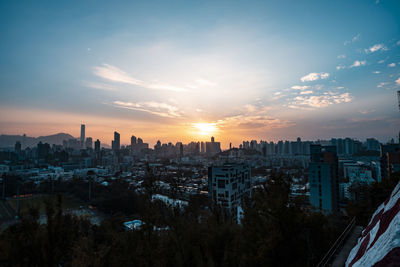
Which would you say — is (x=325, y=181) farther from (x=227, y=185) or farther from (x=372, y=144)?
(x=372, y=144)

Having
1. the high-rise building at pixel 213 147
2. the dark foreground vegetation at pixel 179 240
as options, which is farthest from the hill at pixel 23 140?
the dark foreground vegetation at pixel 179 240

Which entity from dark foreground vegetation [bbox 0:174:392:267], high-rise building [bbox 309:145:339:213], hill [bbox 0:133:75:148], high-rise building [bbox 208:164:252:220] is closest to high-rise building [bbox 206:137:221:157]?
high-rise building [bbox 208:164:252:220]

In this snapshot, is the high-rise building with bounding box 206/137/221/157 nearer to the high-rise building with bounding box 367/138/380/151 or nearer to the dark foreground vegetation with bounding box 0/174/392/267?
the high-rise building with bounding box 367/138/380/151

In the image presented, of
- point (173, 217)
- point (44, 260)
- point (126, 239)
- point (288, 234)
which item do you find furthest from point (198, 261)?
point (44, 260)

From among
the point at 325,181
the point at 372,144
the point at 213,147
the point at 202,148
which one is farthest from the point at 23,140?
the point at 372,144

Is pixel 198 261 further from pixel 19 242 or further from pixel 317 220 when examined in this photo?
pixel 317 220

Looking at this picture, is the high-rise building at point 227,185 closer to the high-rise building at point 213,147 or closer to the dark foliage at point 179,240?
the dark foliage at point 179,240
